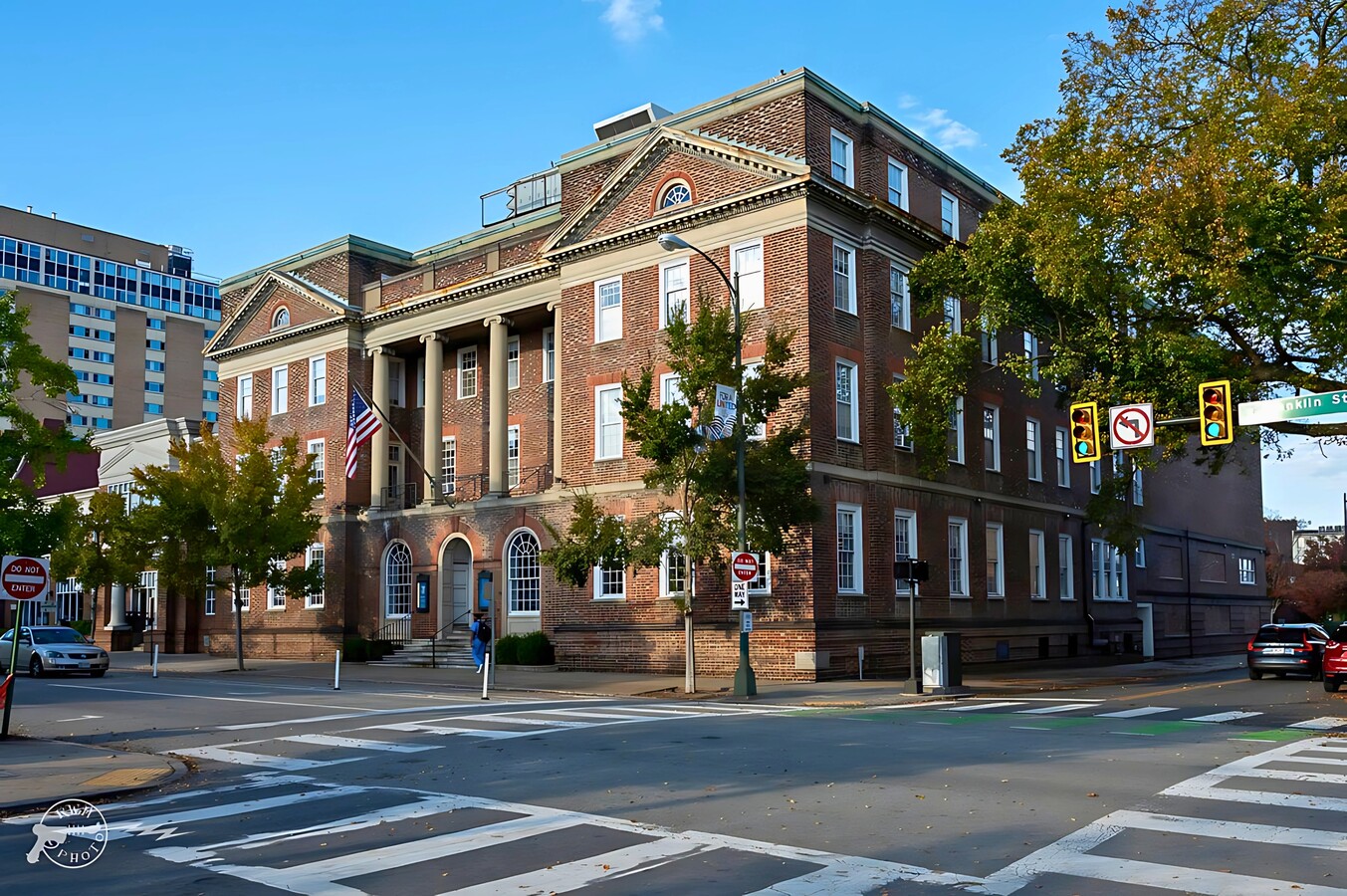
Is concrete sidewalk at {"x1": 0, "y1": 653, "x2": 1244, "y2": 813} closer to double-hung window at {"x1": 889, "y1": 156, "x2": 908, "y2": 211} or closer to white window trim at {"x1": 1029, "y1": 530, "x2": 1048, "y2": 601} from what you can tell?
white window trim at {"x1": 1029, "y1": 530, "x2": 1048, "y2": 601}

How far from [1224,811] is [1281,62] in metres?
Result: 20.1

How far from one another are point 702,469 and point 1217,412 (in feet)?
34.6

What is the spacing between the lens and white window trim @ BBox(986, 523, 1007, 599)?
1604 inches

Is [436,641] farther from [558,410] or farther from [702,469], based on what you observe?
[702,469]

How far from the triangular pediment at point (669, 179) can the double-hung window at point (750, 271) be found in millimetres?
1431

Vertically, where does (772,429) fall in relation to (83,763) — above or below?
above

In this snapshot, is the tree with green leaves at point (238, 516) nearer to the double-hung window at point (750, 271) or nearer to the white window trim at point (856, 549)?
the double-hung window at point (750, 271)

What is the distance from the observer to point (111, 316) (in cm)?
11419

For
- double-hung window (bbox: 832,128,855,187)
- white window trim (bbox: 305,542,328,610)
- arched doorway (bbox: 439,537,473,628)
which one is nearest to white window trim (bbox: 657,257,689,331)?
double-hung window (bbox: 832,128,855,187)

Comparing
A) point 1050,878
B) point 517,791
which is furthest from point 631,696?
point 1050,878

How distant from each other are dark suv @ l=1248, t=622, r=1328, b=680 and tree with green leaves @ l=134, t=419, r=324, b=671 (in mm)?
30462

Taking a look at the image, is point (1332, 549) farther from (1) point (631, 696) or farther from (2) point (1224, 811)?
(2) point (1224, 811)

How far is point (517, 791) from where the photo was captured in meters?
12.0

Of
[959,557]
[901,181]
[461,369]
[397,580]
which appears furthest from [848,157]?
[397,580]
